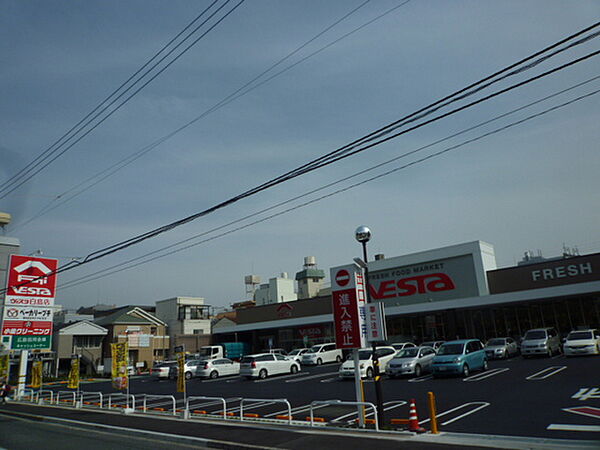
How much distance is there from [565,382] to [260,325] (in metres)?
35.4

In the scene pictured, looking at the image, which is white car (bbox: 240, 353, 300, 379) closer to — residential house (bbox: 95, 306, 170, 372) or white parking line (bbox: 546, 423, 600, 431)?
white parking line (bbox: 546, 423, 600, 431)

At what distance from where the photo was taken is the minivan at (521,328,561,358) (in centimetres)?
2438

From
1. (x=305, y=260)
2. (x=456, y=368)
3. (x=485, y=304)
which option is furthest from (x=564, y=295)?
(x=305, y=260)

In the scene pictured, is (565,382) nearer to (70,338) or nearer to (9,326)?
(9,326)

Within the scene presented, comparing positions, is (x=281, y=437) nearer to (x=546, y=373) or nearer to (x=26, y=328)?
(x=546, y=373)

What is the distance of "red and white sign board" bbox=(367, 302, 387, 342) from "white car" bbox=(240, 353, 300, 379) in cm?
1874

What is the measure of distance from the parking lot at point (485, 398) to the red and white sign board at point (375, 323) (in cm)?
245

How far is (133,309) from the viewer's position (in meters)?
57.9

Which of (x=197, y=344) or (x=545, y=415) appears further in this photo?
(x=197, y=344)

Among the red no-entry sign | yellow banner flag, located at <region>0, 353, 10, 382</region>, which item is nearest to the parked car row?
the red no-entry sign

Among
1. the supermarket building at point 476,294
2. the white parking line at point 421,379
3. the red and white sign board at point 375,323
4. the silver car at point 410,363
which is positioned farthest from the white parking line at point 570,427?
the supermarket building at point 476,294

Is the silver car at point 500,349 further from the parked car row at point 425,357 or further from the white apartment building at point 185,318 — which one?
the white apartment building at point 185,318

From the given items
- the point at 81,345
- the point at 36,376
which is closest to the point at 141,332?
the point at 81,345

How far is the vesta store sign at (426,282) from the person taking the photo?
114 feet
